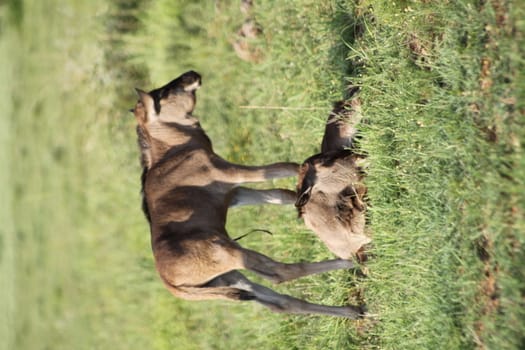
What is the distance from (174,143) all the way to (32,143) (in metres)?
9.19

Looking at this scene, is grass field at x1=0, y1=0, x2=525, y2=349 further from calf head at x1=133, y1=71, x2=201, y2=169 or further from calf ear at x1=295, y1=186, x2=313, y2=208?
calf head at x1=133, y1=71, x2=201, y2=169

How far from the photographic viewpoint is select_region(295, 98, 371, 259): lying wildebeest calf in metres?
5.40

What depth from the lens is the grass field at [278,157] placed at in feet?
13.8

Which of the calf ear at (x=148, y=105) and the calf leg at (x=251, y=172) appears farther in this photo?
the calf ear at (x=148, y=105)

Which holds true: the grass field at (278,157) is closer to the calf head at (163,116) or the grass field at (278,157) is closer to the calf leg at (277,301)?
the calf leg at (277,301)

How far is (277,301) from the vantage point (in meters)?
5.68

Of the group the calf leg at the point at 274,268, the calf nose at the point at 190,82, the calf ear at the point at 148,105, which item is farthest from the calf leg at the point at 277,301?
the calf nose at the point at 190,82

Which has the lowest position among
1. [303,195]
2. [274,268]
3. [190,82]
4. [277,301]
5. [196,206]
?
[277,301]

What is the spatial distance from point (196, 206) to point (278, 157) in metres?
2.07

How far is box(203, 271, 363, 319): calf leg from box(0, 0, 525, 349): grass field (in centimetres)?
22

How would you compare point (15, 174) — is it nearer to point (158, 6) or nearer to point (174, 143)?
point (158, 6)

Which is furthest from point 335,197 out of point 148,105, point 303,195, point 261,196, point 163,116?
point 148,105

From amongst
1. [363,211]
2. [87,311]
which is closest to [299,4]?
[363,211]

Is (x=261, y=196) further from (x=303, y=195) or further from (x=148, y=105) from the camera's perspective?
(x=148, y=105)
